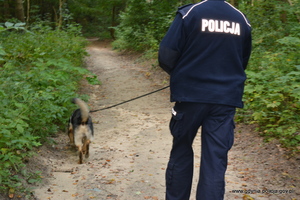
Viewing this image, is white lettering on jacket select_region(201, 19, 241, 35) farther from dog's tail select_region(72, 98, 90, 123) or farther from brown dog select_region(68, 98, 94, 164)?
brown dog select_region(68, 98, 94, 164)

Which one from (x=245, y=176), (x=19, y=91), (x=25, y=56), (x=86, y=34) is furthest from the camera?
(x=86, y=34)

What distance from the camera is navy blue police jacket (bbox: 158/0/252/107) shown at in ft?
10.0

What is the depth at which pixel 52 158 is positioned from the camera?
5855mm

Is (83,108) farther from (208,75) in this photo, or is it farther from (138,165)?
(208,75)

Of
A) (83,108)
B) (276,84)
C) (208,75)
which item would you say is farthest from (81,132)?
(276,84)

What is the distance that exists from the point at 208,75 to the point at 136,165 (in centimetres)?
308

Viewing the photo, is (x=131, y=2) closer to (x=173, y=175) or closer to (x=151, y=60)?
(x=151, y=60)

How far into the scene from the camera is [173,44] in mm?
3094

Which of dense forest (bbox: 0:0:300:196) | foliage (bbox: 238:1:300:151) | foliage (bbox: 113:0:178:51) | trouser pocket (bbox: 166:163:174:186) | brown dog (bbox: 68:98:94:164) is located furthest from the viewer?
foliage (bbox: 113:0:178:51)

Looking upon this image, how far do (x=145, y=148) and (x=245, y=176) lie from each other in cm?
221

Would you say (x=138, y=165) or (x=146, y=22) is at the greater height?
(x=146, y=22)

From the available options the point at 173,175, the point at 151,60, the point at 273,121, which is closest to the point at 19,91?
the point at 173,175

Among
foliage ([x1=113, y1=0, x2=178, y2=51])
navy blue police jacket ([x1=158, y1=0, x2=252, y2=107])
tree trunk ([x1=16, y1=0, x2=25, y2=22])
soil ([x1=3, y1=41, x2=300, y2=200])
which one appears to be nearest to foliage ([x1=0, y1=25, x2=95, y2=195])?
soil ([x1=3, y1=41, x2=300, y2=200])

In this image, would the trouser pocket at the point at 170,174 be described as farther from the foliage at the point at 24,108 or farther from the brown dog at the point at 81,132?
the brown dog at the point at 81,132
